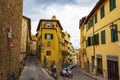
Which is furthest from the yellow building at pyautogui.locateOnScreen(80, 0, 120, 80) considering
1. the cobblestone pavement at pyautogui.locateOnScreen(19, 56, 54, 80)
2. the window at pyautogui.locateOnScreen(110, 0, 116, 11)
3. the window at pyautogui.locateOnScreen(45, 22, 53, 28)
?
the window at pyautogui.locateOnScreen(45, 22, 53, 28)

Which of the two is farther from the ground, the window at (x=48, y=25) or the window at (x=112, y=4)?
the window at (x=48, y=25)

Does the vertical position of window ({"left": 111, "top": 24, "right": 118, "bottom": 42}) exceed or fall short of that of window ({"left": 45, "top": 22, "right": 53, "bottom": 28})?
it falls short

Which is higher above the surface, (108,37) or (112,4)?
(112,4)

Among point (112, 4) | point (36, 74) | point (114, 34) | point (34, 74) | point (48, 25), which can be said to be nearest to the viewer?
point (114, 34)

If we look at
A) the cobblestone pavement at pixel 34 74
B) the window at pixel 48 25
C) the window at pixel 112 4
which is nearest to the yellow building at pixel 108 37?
the window at pixel 112 4

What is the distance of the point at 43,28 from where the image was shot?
46031 millimetres

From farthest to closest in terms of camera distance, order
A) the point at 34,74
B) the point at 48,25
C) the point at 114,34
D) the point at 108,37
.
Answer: the point at 48,25 → the point at 34,74 → the point at 108,37 → the point at 114,34

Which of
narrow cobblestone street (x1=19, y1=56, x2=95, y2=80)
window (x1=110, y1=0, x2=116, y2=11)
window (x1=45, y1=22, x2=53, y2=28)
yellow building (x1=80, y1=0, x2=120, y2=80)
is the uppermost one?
window (x1=45, y1=22, x2=53, y2=28)

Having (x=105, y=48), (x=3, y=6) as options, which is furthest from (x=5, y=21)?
(x=105, y=48)

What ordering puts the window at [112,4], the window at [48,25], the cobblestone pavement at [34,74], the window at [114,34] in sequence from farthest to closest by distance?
the window at [48,25] → the cobblestone pavement at [34,74] → the window at [112,4] → the window at [114,34]

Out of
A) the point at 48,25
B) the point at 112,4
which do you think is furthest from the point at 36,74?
the point at 48,25

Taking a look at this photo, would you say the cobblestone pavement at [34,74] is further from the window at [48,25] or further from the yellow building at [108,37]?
the window at [48,25]

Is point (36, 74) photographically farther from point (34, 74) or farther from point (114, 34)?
point (114, 34)

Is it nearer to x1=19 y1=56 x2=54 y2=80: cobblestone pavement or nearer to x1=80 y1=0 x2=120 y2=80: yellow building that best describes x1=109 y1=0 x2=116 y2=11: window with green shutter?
x1=80 y1=0 x2=120 y2=80: yellow building
